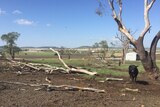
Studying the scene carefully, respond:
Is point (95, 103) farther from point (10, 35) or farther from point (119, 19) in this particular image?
point (10, 35)

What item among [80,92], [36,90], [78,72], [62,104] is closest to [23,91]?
[36,90]

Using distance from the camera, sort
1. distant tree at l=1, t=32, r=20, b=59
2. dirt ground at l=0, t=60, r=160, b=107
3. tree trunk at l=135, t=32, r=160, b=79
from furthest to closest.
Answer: distant tree at l=1, t=32, r=20, b=59, tree trunk at l=135, t=32, r=160, b=79, dirt ground at l=0, t=60, r=160, b=107

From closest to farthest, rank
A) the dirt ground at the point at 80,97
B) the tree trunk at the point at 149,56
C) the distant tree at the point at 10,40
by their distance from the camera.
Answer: the dirt ground at the point at 80,97 → the tree trunk at the point at 149,56 → the distant tree at the point at 10,40

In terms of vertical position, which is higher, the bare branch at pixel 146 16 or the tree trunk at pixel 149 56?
the bare branch at pixel 146 16

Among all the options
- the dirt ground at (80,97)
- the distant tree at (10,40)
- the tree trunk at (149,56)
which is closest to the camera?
the dirt ground at (80,97)

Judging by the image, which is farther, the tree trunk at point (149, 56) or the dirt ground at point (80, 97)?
the tree trunk at point (149, 56)

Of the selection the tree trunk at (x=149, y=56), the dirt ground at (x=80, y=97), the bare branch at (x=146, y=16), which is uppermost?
the bare branch at (x=146, y=16)

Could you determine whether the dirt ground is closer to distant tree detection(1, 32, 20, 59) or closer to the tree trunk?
the tree trunk

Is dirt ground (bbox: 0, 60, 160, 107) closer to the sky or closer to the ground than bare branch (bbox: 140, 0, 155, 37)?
closer to the ground

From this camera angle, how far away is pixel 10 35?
2886 inches

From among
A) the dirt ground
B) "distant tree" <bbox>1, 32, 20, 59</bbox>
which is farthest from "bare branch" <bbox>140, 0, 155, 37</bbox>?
"distant tree" <bbox>1, 32, 20, 59</bbox>

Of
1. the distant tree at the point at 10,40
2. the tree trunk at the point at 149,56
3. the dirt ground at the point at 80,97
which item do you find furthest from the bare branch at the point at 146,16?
the distant tree at the point at 10,40

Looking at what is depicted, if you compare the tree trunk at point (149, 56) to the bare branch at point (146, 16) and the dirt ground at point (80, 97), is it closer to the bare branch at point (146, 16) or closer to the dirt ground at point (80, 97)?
the bare branch at point (146, 16)

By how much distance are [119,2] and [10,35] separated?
52.2 metres
